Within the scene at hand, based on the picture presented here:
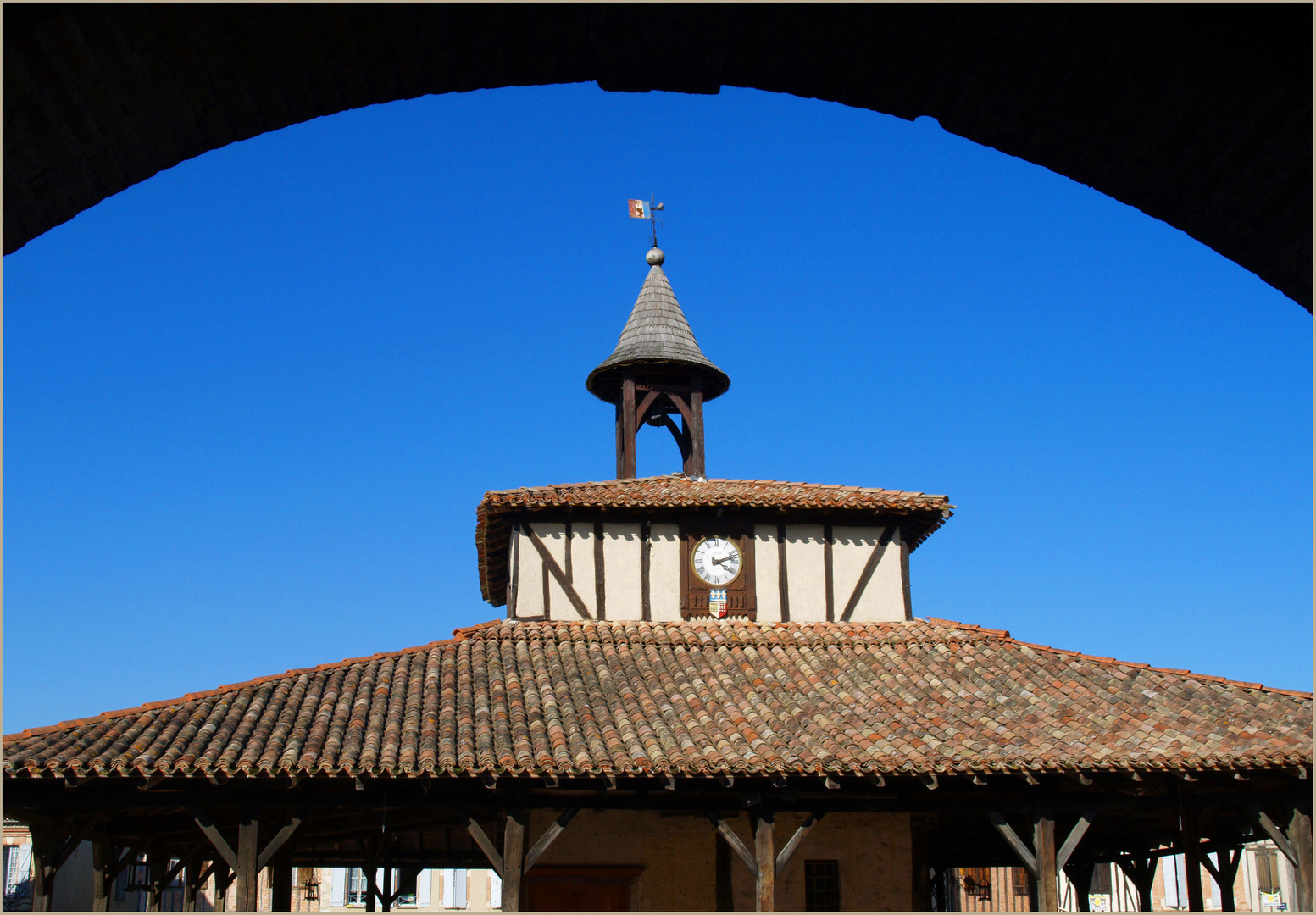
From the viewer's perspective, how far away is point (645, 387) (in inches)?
934

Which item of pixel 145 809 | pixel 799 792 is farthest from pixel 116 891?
pixel 799 792

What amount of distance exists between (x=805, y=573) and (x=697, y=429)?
15.9ft

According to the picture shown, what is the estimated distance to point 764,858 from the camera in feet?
45.4

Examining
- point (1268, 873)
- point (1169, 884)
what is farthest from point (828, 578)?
point (1169, 884)

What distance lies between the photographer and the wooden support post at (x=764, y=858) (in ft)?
44.7

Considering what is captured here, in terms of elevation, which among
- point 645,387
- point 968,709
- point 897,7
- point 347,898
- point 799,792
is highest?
point 645,387

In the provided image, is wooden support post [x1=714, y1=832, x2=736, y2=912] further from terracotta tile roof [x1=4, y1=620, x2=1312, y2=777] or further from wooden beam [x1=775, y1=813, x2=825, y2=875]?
terracotta tile roof [x1=4, y1=620, x2=1312, y2=777]

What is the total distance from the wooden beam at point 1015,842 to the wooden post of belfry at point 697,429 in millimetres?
10112

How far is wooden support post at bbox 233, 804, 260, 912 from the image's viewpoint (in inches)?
506

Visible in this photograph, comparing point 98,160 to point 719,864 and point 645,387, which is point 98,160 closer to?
point 719,864

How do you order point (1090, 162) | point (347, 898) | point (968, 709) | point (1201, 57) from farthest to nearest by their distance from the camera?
point (347, 898) → point (968, 709) → point (1090, 162) → point (1201, 57)

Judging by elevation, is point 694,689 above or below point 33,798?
above

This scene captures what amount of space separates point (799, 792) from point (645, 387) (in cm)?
1164

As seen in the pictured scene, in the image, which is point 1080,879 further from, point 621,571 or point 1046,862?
point 621,571
